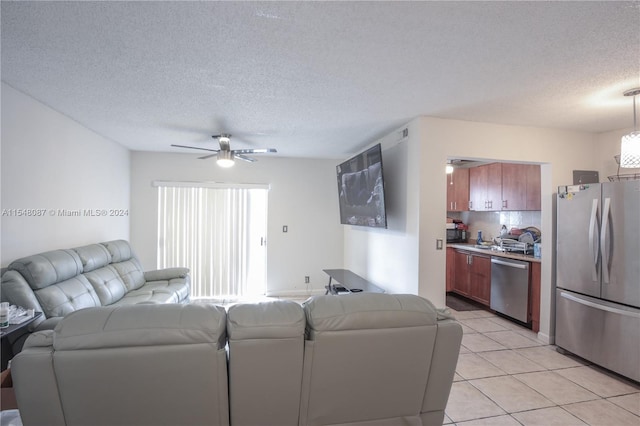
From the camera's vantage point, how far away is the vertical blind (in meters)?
4.95

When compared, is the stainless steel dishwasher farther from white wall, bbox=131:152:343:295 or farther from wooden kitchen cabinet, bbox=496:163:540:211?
white wall, bbox=131:152:343:295

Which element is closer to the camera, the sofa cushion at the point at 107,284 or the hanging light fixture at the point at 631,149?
the hanging light fixture at the point at 631,149

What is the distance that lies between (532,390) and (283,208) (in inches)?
158

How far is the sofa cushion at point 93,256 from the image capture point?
2.98m

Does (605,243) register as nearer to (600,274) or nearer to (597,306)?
(600,274)

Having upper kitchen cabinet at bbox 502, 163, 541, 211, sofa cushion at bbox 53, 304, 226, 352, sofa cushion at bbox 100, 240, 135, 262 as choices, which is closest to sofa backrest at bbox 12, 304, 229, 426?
sofa cushion at bbox 53, 304, 226, 352

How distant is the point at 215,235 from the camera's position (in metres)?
5.06

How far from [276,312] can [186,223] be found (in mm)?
4228

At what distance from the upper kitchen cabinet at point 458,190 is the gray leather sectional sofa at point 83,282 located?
15.3 feet

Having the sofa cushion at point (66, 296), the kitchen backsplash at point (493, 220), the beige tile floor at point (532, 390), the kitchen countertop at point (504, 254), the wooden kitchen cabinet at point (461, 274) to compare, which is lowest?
the beige tile floor at point (532, 390)

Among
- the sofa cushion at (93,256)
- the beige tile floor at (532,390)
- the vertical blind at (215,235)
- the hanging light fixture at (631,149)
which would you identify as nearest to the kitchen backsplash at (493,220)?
the beige tile floor at (532,390)

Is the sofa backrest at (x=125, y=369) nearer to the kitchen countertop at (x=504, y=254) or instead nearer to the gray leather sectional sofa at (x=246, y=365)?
the gray leather sectional sofa at (x=246, y=365)

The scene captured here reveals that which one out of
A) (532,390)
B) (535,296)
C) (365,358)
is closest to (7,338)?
(365,358)

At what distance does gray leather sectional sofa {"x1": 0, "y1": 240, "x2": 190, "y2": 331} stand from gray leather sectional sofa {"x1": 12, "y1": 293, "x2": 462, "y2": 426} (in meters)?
1.35
